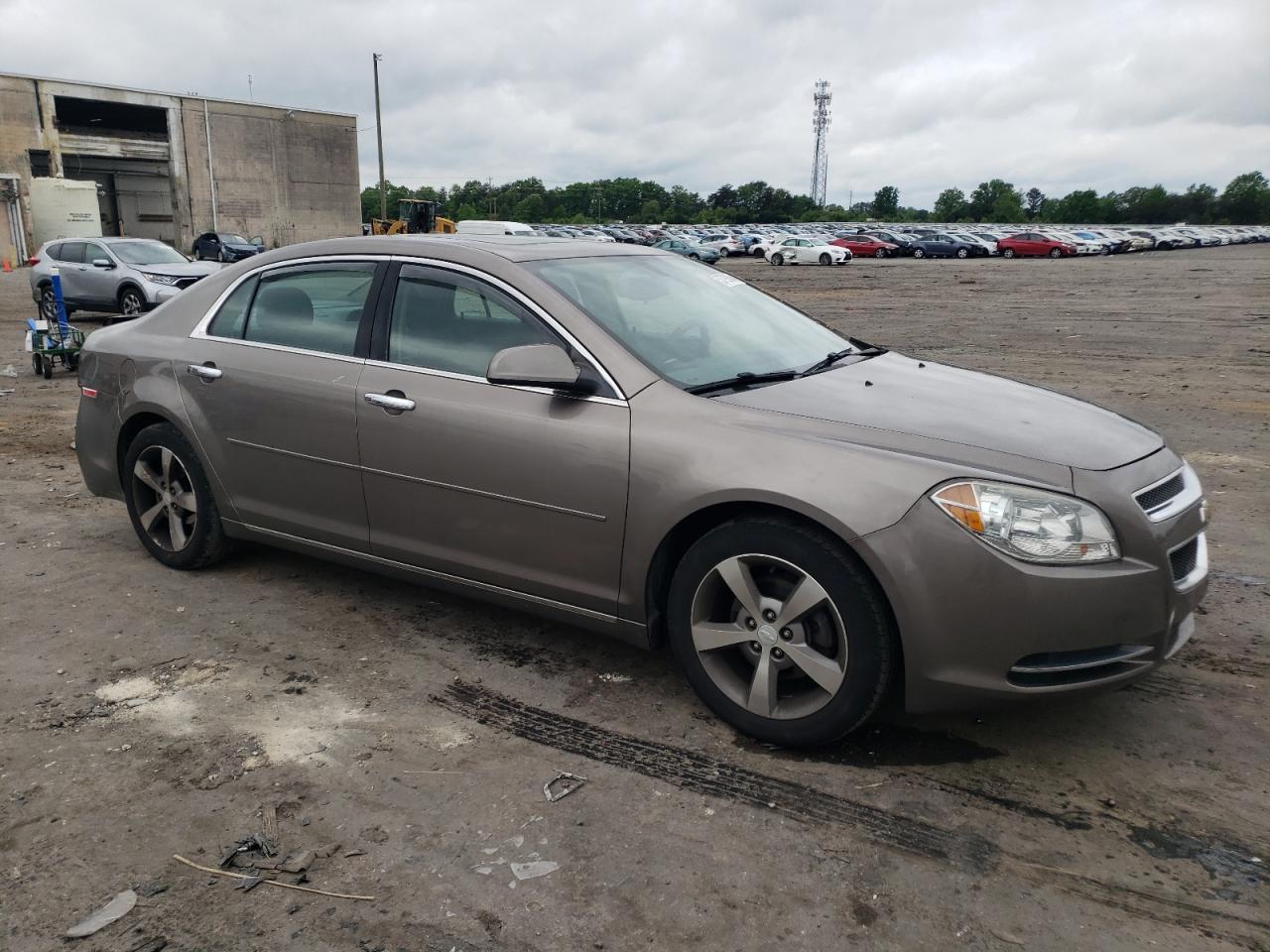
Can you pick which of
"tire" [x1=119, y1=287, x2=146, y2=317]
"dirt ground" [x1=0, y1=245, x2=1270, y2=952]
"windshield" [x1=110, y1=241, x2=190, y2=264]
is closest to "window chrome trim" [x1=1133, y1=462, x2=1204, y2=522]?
"dirt ground" [x1=0, y1=245, x2=1270, y2=952]

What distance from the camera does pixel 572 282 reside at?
156 inches

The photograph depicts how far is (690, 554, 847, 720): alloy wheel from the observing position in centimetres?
315

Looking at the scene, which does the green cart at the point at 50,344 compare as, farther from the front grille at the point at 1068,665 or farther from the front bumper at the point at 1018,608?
the front grille at the point at 1068,665

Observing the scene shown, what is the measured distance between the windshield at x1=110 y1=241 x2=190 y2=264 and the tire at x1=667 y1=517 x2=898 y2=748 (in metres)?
17.1

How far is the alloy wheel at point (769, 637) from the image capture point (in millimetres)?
3146

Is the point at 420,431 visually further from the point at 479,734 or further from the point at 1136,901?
the point at 1136,901

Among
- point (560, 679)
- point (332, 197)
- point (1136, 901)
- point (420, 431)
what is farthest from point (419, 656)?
point (332, 197)

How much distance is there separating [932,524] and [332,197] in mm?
65667

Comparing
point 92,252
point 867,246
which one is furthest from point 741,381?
point 867,246

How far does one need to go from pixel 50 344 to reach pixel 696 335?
10791 mm

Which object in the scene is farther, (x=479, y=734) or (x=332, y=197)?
(x=332, y=197)

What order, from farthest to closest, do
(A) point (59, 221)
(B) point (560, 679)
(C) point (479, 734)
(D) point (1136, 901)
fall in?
(A) point (59, 221), (B) point (560, 679), (C) point (479, 734), (D) point (1136, 901)

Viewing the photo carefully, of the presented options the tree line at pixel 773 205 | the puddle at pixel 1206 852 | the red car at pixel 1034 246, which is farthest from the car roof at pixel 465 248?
the tree line at pixel 773 205

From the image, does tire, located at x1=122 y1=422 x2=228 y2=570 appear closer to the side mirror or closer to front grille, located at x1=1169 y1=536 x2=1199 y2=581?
the side mirror
